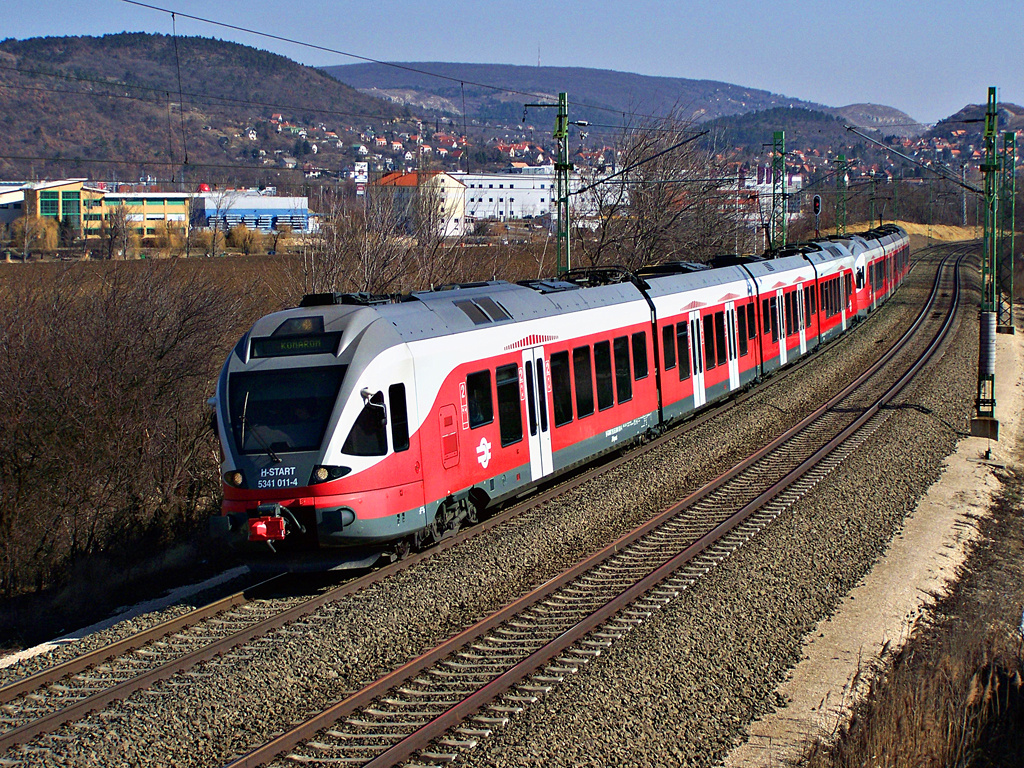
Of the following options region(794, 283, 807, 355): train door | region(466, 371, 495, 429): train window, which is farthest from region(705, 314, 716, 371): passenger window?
region(466, 371, 495, 429): train window

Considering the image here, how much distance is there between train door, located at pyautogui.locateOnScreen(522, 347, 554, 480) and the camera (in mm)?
13625

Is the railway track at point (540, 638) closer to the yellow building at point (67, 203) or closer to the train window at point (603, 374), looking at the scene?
the train window at point (603, 374)

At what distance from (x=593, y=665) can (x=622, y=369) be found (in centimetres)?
840

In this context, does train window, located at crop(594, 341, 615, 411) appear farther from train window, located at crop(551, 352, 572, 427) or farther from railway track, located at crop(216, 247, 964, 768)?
railway track, located at crop(216, 247, 964, 768)

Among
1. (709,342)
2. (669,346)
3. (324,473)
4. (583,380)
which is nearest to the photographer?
(324,473)

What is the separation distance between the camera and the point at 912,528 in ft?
43.8

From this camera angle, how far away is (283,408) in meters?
10.6

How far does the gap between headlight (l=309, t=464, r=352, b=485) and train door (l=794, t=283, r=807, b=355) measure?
19.3 m

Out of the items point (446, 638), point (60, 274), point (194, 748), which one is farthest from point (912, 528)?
point (60, 274)

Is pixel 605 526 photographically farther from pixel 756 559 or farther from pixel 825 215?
pixel 825 215

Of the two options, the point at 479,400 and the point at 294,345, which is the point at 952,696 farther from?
the point at 294,345

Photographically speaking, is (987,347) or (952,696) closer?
(952,696)

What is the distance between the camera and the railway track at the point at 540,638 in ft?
24.1

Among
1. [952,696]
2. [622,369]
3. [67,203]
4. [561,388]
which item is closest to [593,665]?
[952,696]
